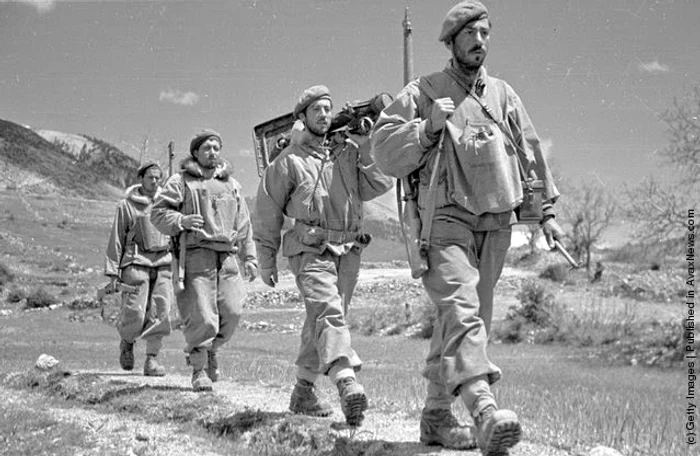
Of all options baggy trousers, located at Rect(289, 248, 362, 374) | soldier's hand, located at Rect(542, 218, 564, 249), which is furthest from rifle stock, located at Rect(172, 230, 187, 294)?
soldier's hand, located at Rect(542, 218, 564, 249)

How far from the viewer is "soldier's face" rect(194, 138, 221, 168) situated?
9.45m

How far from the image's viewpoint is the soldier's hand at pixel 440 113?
5023 millimetres

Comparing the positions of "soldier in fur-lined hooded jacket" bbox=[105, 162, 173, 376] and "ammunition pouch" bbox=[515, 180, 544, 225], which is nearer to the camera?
"ammunition pouch" bbox=[515, 180, 544, 225]

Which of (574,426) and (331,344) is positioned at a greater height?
(331,344)

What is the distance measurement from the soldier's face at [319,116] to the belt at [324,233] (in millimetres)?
856

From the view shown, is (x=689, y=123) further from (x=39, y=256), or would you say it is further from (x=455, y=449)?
(x=39, y=256)

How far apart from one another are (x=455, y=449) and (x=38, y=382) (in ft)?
23.1

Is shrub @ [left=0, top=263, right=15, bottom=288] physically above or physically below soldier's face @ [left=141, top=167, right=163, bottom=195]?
below

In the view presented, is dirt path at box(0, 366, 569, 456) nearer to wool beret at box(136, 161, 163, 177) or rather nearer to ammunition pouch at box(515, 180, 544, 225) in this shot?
ammunition pouch at box(515, 180, 544, 225)

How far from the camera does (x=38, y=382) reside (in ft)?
34.9

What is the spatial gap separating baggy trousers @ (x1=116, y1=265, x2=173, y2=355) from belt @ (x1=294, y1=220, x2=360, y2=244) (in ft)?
16.6

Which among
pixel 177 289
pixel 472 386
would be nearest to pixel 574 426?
pixel 472 386

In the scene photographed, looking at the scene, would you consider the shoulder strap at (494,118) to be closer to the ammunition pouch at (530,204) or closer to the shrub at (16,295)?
the ammunition pouch at (530,204)

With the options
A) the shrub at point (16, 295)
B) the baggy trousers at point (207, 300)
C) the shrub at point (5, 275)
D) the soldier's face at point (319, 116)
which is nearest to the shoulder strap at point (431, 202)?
the soldier's face at point (319, 116)
